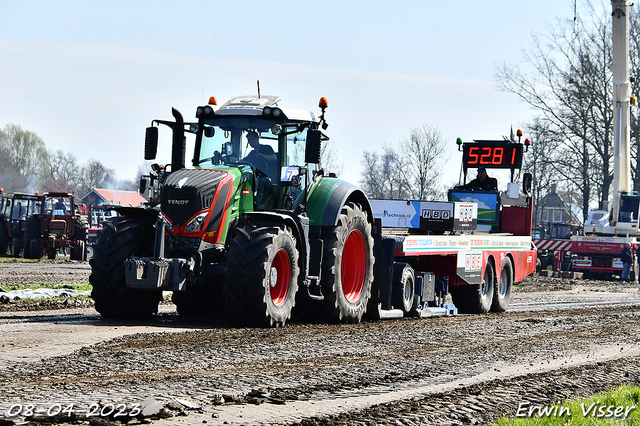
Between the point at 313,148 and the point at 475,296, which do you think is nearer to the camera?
the point at 313,148

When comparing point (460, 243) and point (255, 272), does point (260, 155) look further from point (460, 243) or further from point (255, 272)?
point (460, 243)

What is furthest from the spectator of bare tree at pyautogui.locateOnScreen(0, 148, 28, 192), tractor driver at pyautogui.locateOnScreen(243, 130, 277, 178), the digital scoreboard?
bare tree at pyautogui.locateOnScreen(0, 148, 28, 192)

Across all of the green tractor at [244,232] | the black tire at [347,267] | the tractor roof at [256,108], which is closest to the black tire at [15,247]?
the green tractor at [244,232]

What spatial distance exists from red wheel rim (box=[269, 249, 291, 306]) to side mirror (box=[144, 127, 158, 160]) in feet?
7.17

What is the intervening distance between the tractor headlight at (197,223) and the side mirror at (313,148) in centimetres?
151

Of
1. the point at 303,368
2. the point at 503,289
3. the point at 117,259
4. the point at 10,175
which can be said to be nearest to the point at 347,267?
the point at 117,259

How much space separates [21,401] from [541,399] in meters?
3.78

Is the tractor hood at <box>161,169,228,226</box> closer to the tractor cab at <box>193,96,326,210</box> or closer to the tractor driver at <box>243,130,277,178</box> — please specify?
the tractor cab at <box>193,96,326,210</box>

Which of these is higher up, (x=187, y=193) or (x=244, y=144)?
(x=244, y=144)

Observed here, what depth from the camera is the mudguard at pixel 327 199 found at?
10.8 meters

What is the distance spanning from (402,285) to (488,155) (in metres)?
6.59

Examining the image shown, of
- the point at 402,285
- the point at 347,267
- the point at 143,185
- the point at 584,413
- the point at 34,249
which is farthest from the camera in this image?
the point at 34,249

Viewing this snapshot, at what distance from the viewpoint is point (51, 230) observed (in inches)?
1137

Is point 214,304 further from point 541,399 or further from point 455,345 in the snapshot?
point 541,399
